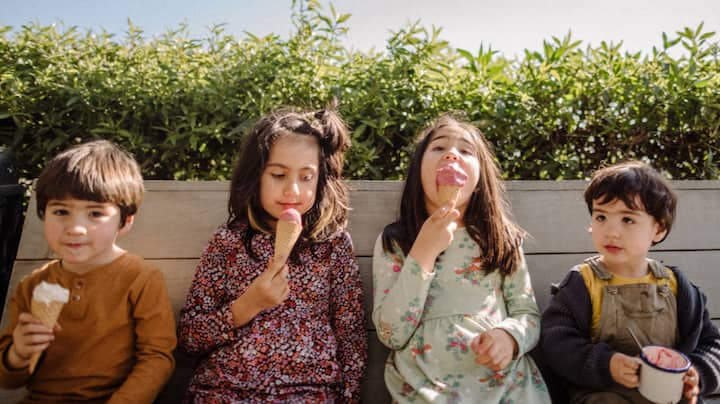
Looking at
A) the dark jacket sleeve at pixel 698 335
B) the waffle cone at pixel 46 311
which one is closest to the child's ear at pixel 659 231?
the dark jacket sleeve at pixel 698 335

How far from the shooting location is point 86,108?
249 cm

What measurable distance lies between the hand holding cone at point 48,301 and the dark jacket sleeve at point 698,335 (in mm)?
2094

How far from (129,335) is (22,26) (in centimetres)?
183

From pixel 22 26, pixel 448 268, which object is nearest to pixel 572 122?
pixel 448 268

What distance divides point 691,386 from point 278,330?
1420 millimetres

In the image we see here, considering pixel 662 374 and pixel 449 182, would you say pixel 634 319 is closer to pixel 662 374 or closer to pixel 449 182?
pixel 662 374

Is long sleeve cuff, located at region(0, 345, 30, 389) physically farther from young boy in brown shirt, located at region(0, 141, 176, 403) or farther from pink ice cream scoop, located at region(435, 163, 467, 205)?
pink ice cream scoop, located at region(435, 163, 467, 205)

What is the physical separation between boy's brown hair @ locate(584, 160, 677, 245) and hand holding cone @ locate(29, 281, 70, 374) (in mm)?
1864

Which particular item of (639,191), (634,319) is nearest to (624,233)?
(639,191)

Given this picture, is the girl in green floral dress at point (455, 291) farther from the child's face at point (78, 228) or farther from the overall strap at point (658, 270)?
the child's face at point (78, 228)

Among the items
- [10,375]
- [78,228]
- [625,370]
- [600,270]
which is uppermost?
[78,228]

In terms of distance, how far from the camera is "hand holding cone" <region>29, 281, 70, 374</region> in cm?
151

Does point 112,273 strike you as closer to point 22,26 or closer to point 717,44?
point 22,26

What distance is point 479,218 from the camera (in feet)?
7.01
